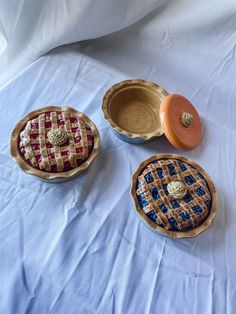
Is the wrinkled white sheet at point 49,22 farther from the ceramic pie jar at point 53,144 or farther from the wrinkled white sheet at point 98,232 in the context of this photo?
the ceramic pie jar at point 53,144

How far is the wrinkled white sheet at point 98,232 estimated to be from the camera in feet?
1.87

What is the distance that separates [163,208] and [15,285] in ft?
1.01

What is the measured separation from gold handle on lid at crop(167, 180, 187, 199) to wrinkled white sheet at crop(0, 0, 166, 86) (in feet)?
1.76

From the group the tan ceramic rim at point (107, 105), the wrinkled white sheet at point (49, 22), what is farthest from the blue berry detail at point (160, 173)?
the wrinkled white sheet at point (49, 22)

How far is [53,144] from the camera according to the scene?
0.67 meters

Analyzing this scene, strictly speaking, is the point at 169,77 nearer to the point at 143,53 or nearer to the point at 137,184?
the point at 143,53

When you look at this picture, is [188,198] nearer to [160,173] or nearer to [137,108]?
[160,173]

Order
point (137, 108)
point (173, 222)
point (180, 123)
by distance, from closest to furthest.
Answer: point (173, 222) → point (180, 123) → point (137, 108)

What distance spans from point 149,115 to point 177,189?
0.27 metres

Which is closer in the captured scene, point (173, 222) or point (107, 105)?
point (173, 222)

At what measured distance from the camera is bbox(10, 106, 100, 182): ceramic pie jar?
0.64m

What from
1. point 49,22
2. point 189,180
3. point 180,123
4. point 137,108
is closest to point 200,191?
point 189,180

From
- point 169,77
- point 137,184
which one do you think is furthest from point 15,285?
point 169,77

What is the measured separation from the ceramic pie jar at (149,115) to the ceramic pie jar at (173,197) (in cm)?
7
